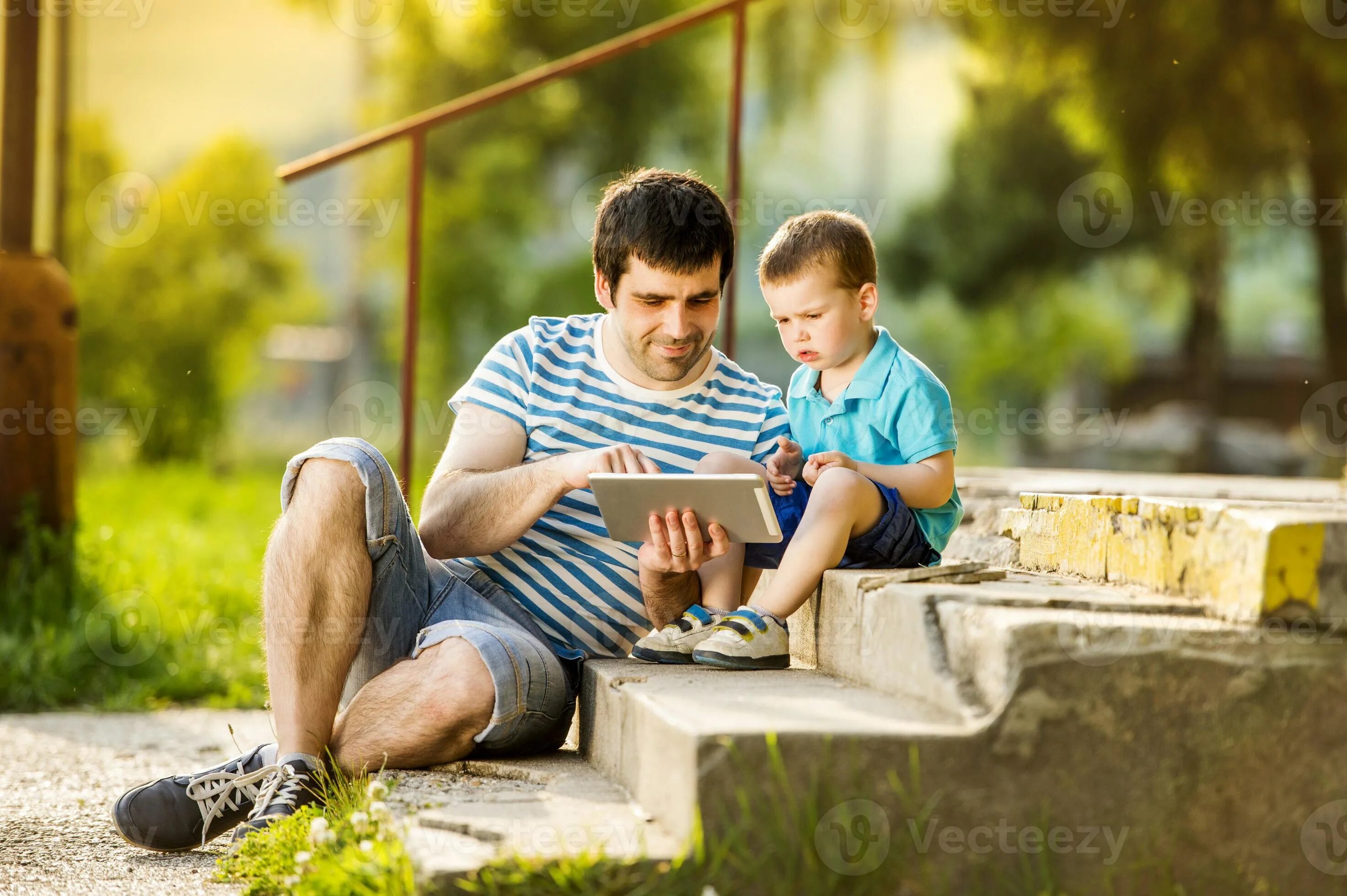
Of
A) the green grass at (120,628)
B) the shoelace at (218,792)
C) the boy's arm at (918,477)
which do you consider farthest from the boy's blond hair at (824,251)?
the green grass at (120,628)

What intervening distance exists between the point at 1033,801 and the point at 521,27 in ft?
52.5

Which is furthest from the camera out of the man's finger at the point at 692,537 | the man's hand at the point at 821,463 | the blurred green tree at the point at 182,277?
the blurred green tree at the point at 182,277

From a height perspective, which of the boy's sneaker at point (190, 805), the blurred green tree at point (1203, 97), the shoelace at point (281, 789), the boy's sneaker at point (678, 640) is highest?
the blurred green tree at point (1203, 97)

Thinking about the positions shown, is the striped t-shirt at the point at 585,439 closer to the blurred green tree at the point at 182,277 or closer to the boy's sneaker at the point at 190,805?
the boy's sneaker at the point at 190,805

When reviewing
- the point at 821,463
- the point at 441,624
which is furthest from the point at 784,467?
the point at 441,624

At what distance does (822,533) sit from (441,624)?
739 millimetres

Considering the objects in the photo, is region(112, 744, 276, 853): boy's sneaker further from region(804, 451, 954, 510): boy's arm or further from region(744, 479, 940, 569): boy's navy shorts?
region(804, 451, 954, 510): boy's arm

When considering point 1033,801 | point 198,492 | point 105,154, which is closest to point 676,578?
point 1033,801

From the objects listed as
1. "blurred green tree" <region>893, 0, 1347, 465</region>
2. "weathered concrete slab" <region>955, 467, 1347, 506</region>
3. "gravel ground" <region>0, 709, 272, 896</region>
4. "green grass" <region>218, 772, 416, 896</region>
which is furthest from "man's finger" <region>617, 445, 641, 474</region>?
"blurred green tree" <region>893, 0, 1347, 465</region>

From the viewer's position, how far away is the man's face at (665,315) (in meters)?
2.71

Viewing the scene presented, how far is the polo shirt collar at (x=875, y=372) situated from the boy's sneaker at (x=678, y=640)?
1.92 feet

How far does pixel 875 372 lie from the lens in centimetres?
281

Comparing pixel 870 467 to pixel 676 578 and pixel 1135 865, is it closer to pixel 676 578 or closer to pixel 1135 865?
pixel 676 578

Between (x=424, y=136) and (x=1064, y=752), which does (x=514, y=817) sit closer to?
(x=1064, y=752)
